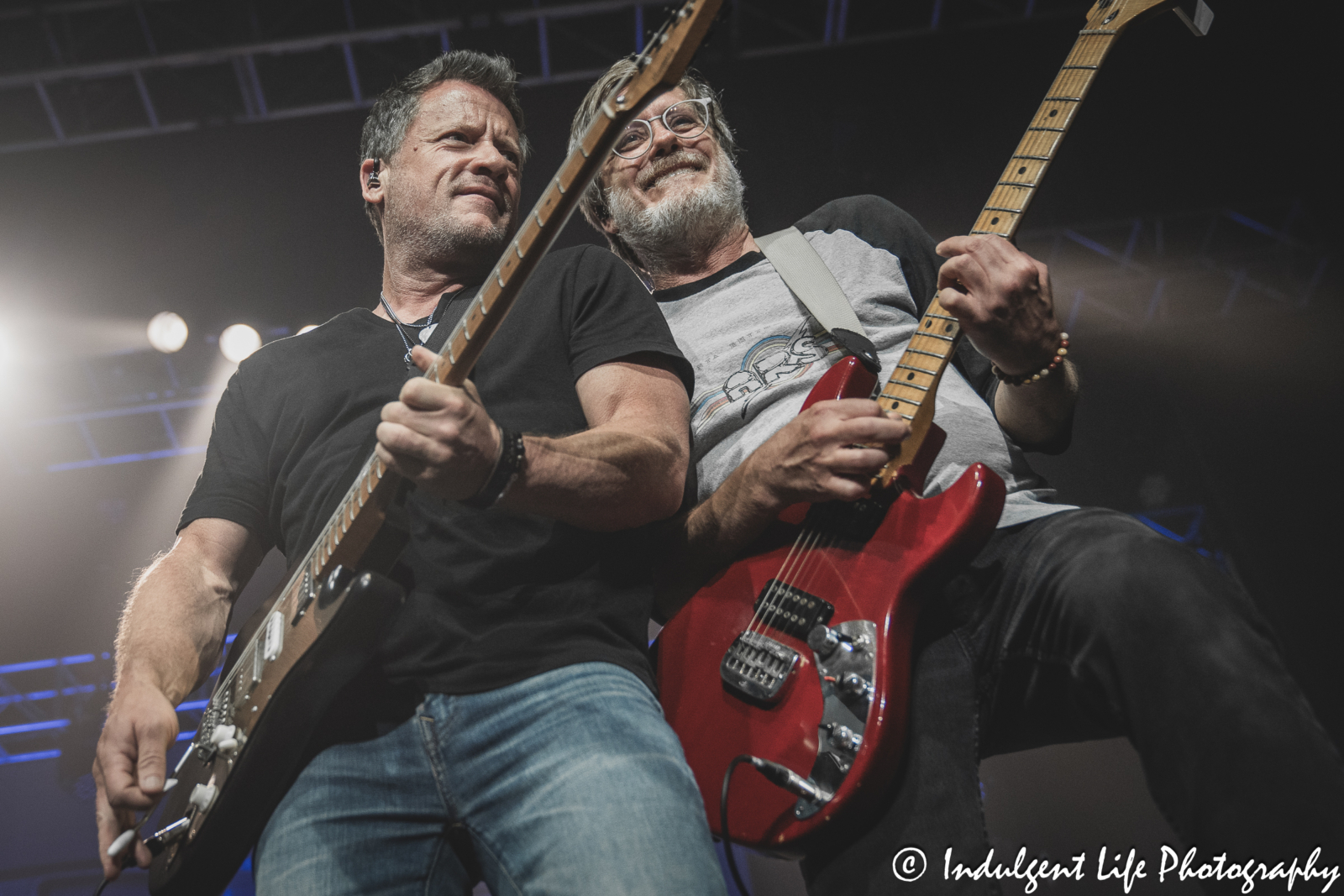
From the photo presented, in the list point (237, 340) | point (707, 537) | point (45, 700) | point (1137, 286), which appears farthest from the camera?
point (45, 700)

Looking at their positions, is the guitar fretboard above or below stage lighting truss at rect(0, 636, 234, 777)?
above

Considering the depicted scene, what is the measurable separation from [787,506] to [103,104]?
6.81 m

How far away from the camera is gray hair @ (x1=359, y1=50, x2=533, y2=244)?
2650mm

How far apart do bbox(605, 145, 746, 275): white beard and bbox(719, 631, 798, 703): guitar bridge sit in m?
1.45

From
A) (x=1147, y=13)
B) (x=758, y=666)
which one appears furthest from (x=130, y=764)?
(x=1147, y=13)

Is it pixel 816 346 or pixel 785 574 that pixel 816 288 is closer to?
pixel 816 346

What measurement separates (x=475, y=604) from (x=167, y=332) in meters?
6.10


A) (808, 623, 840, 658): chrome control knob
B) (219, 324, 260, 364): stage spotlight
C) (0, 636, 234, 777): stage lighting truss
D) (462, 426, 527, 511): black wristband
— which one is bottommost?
(0, 636, 234, 777): stage lighting truss

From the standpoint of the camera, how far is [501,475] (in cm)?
137

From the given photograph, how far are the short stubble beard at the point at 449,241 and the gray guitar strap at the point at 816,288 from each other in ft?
2.60

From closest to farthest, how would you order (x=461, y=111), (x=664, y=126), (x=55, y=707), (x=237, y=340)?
(x=461, y=111) → (x=664, y=126) → (x=237, y=340) → (x=55, y=707)

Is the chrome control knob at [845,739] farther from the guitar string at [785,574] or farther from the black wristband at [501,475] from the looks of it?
the black wristband at [501,475]

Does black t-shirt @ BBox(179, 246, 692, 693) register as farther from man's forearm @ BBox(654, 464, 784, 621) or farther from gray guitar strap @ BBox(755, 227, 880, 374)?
gray guitar strap @ BBox(755, 227, 880, 374)

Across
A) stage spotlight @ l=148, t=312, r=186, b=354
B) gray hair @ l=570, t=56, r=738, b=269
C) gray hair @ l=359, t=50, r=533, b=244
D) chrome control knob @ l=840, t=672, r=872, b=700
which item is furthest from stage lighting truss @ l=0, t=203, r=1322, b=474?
chrome control knob @ l=840, t=672, r=872, b=700
